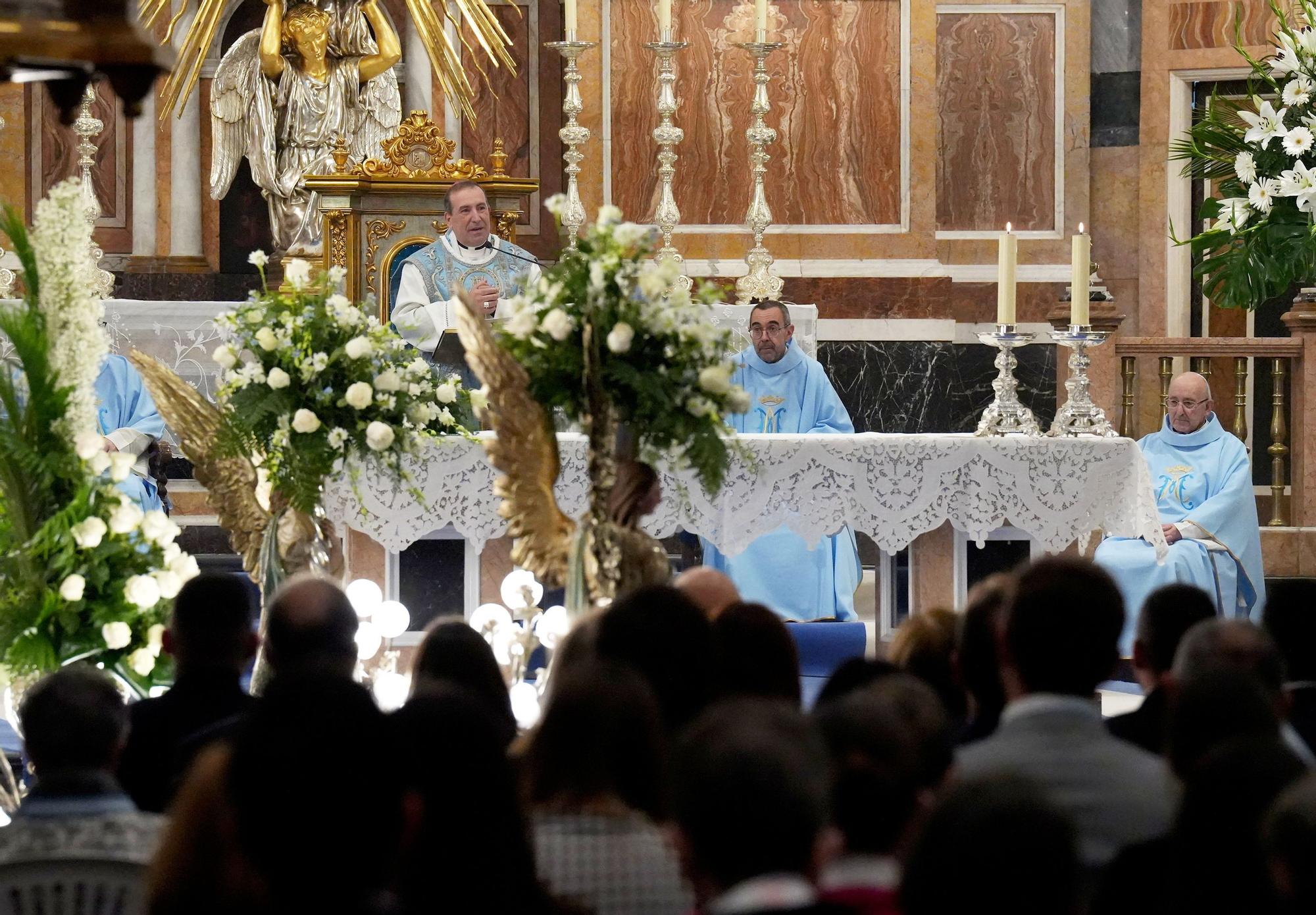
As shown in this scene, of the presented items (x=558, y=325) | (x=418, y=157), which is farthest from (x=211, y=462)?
(x=418, y=157)

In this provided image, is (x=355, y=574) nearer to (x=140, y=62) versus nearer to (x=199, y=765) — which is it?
(x=140, y=62)

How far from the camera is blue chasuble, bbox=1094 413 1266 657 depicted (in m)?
8.35

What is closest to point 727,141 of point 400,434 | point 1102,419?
point 1102,419

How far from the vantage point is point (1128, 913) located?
8.73ft

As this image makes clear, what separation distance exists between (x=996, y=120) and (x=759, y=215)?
224cm

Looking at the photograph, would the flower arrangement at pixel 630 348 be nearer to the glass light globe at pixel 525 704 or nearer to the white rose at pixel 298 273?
the white rose at pixel 298 273

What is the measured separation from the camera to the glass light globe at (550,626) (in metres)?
6.00

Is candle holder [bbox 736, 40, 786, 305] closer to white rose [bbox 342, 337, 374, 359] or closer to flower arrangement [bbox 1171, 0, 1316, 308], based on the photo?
flower arrangement [bbox 1171, 0, 1316, 308]

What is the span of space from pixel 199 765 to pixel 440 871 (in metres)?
0.35

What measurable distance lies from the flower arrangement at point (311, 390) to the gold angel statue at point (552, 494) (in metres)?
0.72

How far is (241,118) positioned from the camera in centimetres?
1075

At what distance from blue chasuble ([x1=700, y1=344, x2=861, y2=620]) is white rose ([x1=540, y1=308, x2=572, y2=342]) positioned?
3261mm

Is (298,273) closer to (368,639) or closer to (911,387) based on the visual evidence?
(368,639)

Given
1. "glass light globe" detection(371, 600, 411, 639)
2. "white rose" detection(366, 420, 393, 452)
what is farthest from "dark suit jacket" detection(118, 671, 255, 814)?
"glass light globe" detection(371, 600, 411, 639)
